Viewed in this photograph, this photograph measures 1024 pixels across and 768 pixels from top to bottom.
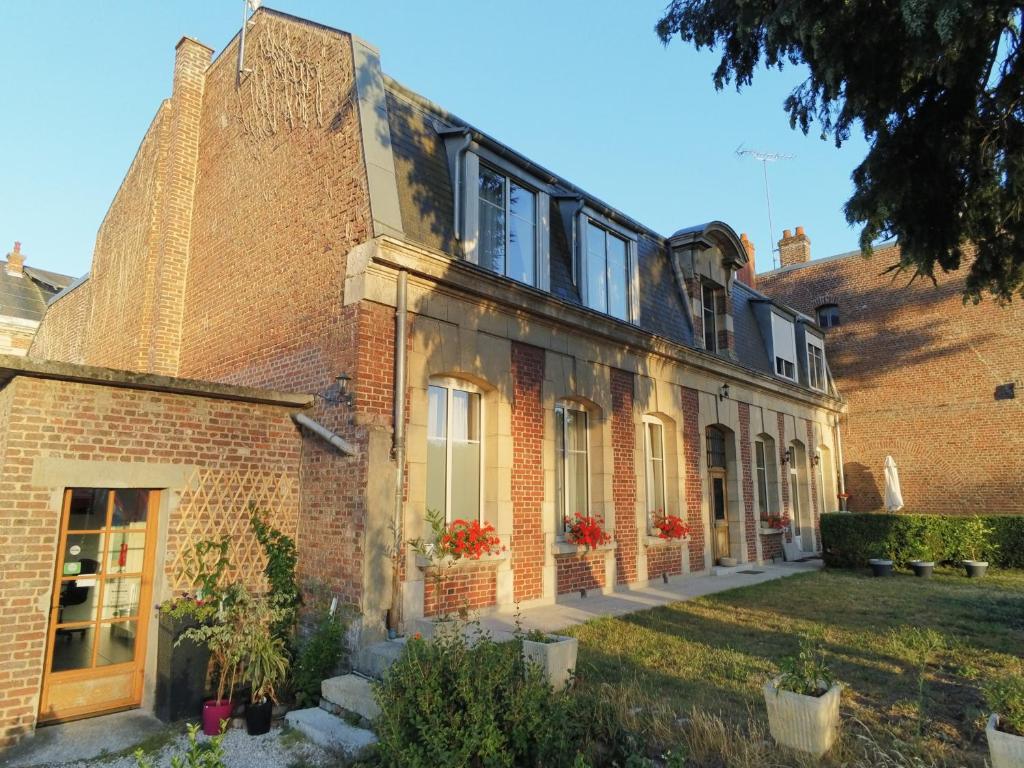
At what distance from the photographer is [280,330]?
8.88 meters

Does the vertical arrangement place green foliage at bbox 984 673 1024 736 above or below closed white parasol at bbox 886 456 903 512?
below

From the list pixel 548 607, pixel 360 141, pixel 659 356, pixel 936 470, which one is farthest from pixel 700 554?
pixel 936 470

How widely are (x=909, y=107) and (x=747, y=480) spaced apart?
1016 cm

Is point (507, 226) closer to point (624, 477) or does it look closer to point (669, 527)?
point (624, 477)

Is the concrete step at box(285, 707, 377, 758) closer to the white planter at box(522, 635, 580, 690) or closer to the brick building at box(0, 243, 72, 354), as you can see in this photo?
the white planter at box(522, 635, 580, 690)

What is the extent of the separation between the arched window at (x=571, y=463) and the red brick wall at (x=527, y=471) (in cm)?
77

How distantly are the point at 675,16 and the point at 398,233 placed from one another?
377cm

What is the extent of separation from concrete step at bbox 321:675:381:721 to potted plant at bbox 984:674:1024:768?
435 cm

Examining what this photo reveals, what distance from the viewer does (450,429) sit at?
28.2 ft

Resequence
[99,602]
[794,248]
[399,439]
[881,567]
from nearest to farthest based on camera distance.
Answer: [99,602] → [399,439] → [881,567] → [794,248]

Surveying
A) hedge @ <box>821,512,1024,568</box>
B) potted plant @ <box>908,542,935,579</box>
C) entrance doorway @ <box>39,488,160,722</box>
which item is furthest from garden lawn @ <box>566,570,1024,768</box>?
entrance doorway @ <box>39,488,160,722</box>

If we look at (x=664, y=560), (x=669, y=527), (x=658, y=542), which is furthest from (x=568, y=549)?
(x=664, y=560)

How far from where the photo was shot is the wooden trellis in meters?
6.81

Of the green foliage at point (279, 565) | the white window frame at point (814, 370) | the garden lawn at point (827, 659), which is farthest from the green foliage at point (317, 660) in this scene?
the white window frame at point (814, 370)
